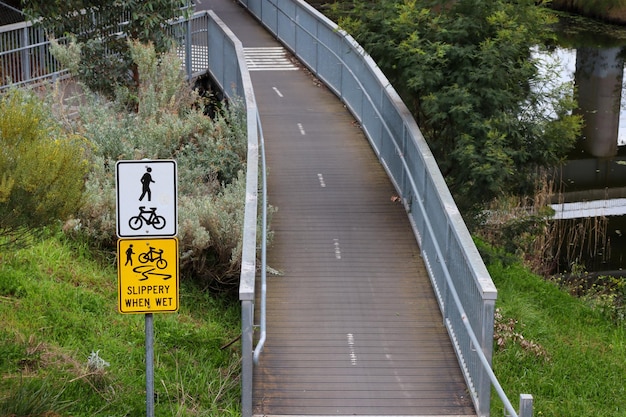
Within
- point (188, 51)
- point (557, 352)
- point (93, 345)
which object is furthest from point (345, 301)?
point (188, 51)

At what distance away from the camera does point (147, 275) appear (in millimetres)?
8594

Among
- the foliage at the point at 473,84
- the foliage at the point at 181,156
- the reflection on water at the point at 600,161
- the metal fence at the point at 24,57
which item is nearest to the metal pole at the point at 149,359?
the foliage at the point at 181,156

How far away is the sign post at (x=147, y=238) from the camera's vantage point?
8508 millimetres

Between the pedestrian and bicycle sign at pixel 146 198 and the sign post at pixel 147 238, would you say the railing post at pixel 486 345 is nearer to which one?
the sign post at pixel 147 238

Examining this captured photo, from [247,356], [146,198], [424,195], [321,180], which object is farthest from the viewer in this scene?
[321,180]

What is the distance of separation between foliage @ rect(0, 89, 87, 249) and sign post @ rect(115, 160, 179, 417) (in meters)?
1.09

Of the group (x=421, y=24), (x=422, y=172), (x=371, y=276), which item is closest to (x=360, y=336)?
(x=371, y=276)

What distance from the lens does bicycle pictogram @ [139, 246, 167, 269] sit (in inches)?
338

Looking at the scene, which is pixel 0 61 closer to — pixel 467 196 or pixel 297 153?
pixel 297 153

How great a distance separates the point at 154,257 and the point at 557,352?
7282 millimetres

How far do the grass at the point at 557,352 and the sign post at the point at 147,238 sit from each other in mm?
4172

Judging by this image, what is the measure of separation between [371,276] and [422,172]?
5.19ft

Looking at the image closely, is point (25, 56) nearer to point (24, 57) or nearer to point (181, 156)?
point (24, 57)

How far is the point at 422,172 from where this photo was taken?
13.6 m
